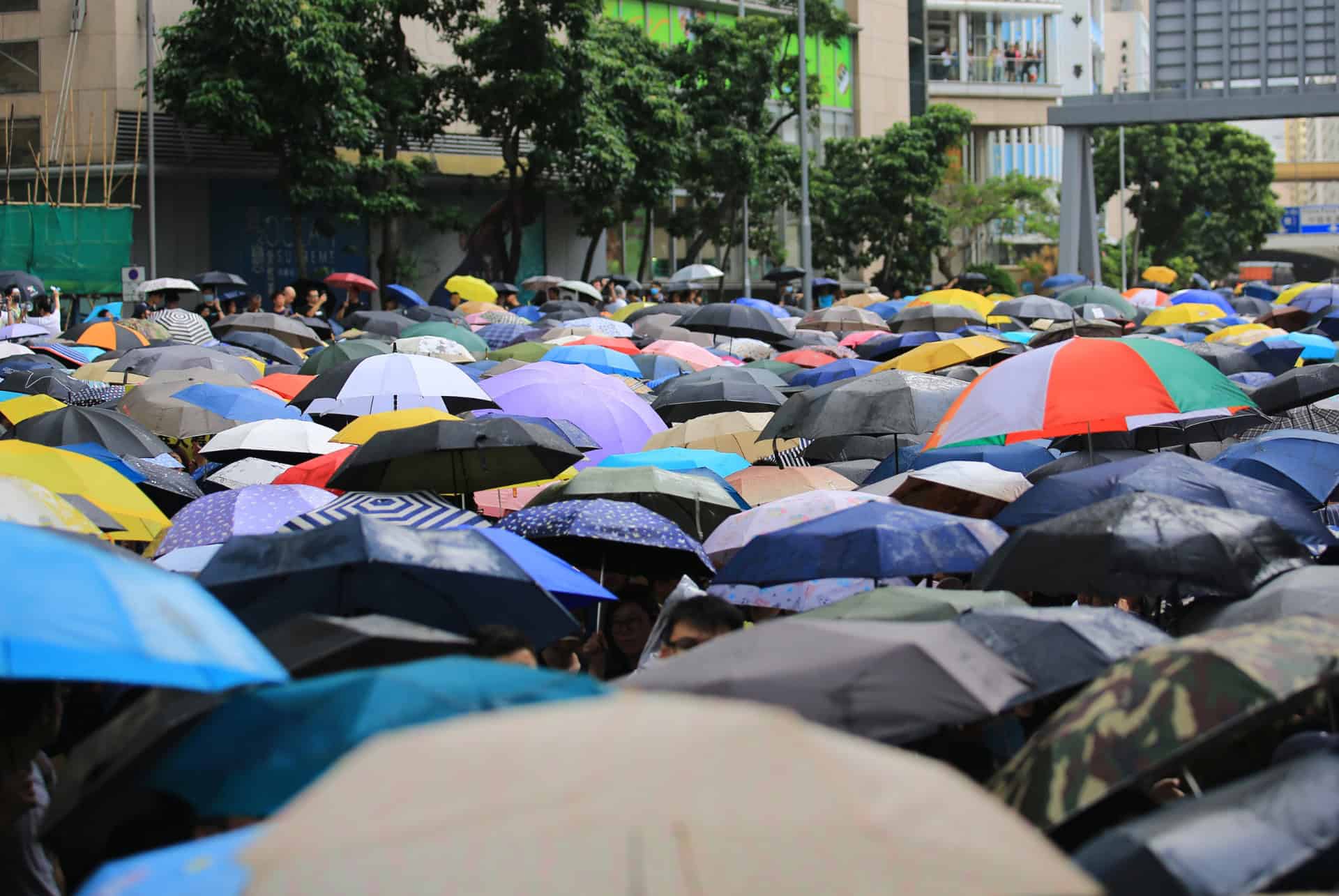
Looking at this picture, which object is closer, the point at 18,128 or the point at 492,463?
the point at 492,463

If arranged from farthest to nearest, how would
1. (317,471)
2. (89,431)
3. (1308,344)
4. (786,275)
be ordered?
(786,275)
(1308,344)
(89,431)
(317,471)

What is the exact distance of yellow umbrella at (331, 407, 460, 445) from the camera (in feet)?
34.7

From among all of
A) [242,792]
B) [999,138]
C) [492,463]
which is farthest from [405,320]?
[999,138]

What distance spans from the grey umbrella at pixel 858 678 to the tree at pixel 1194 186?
224 ft

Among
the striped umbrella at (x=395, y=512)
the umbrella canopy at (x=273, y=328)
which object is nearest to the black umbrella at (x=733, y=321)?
the umbrella canopy at (x=273, y=328)

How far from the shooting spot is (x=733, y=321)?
1947 cm

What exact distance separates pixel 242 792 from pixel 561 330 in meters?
15.7

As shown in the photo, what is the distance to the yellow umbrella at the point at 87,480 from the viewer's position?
844cm

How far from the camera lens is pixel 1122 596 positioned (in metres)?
6.71

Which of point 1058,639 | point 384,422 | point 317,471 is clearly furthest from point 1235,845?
point 384,422

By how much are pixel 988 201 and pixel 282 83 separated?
101 ft

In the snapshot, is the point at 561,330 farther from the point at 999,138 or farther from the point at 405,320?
the point at 999,138

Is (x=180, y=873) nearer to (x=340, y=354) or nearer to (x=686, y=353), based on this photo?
(x=340, y=354)

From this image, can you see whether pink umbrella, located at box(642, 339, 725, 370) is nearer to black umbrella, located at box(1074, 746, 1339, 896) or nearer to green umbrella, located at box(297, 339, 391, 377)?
green umbrella, located at box(297, 339, 391, 377)
